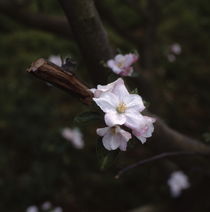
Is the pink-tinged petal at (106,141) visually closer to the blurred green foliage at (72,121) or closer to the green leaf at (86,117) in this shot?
the green leaf at (86,117)

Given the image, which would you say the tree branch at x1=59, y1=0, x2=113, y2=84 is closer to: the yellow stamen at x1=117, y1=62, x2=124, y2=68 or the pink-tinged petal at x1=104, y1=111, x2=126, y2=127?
the yellow stamen at x1=117, y1=62, x2=124, y2=68

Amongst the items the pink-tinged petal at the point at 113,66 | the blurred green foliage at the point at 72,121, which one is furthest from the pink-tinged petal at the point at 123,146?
the blurred green foliage at the point at 72,121

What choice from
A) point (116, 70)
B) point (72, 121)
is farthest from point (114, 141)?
point (72, 121)

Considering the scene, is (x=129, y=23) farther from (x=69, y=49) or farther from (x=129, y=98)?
(x=129, y=98)

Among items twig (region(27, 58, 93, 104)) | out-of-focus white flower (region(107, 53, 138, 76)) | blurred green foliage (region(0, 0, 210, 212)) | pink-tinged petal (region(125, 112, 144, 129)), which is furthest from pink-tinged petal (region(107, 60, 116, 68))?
blurred green foliage (region(0, 0, 210, 212))

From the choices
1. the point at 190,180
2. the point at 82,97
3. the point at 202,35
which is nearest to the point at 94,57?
the point at 82,97

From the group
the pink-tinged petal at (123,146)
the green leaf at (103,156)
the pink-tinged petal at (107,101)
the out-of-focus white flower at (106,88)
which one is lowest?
the green leaf at (103,156)

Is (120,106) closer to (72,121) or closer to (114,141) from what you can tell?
(114,141)
